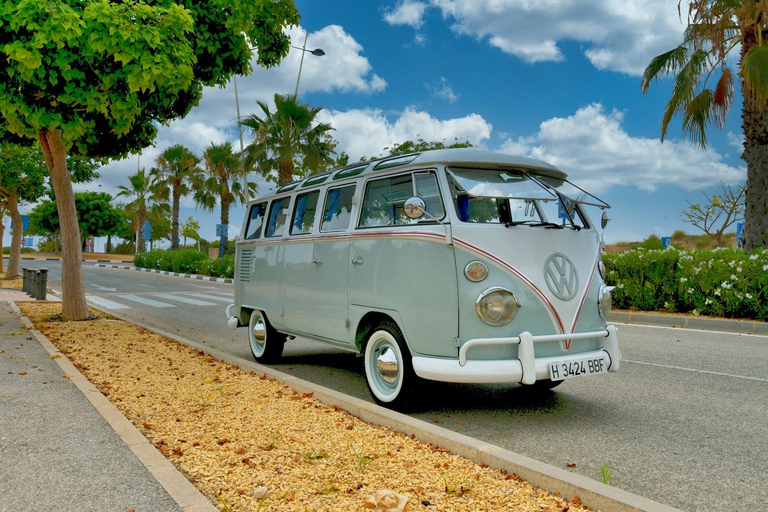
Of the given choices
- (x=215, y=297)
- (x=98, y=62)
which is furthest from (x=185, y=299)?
(x=98, y=62)

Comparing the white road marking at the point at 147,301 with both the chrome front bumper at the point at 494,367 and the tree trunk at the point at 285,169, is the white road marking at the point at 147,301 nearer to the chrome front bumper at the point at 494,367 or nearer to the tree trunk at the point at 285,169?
the tree trunk at the point at 285,169

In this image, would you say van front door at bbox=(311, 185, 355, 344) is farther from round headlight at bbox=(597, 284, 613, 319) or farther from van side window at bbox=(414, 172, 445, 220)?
round headlight at bbox=(597, 284, 613, 319)

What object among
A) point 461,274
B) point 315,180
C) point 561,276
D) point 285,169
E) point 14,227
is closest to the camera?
point 461,274

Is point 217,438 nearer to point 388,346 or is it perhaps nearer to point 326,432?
point 326,432

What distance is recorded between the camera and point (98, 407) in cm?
492

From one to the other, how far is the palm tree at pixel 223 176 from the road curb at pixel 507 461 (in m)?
30.3

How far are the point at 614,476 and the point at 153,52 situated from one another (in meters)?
7.48

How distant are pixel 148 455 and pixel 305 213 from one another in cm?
330

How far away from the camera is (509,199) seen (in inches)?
196

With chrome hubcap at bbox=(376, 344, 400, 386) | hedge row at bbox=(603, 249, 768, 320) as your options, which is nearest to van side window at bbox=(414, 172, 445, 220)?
chrome hubcap at bbox=(376, 344, 400, 386)

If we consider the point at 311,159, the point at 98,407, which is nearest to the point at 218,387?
the point at 98,407

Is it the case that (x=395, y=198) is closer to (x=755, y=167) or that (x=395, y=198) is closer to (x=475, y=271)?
(x=475, y=271)

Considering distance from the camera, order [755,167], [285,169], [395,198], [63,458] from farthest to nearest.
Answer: [285,169], [755,167], [395,198], [63,458]

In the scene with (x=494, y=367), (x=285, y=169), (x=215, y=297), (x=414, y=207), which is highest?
(x=285, y=169)
